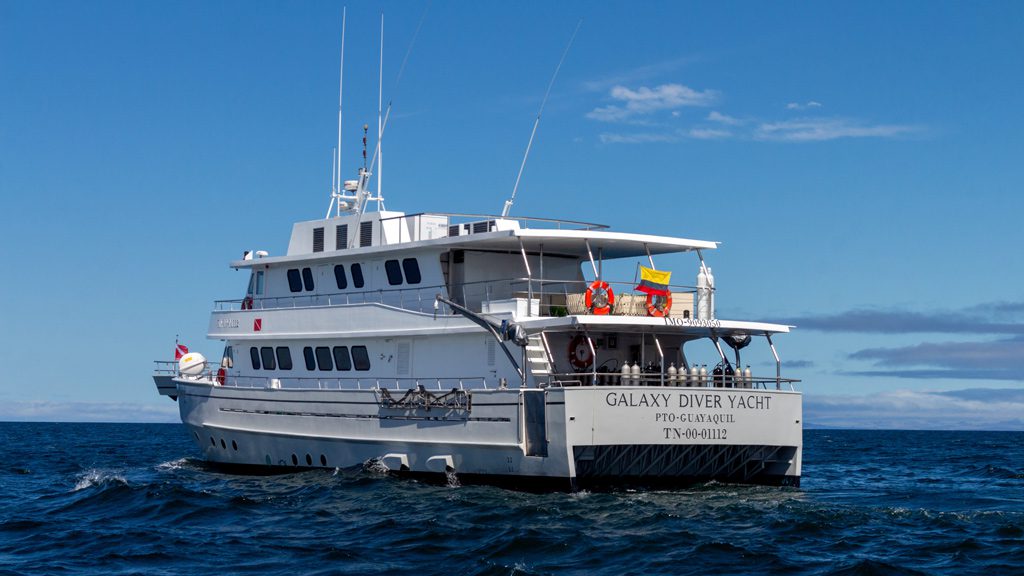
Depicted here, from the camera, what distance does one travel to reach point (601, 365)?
77.6 ft

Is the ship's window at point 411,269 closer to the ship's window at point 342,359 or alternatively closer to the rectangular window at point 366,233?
the rectangular window at point 366,233

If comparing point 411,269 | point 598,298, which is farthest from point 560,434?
point 411,269

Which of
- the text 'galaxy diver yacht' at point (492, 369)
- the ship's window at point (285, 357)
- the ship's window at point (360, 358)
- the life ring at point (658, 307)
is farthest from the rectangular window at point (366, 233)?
the life ring at point (658, 307)

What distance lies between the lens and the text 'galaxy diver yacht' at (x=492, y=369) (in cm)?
2147

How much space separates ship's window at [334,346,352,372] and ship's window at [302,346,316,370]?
0.77 m

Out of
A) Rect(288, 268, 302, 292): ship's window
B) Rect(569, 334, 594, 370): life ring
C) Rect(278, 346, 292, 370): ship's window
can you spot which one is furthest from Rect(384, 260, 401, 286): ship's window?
Rect(569, 334, 594, 370): life ring

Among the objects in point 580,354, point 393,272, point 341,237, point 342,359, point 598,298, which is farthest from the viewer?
point 341,237

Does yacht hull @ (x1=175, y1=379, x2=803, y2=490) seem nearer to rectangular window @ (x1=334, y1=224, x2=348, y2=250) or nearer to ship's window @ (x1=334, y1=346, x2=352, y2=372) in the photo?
ship's window @ (x1=334, y1=346, x2=352, y2=372)

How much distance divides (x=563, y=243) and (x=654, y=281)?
1.88 metres

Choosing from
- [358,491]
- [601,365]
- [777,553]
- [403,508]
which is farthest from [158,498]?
[777,553]

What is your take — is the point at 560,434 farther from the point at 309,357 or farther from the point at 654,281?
the point at 309,357

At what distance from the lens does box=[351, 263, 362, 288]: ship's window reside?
26.3m

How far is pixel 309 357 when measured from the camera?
2678 cm

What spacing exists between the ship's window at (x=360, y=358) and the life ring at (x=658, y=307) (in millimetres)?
6206
